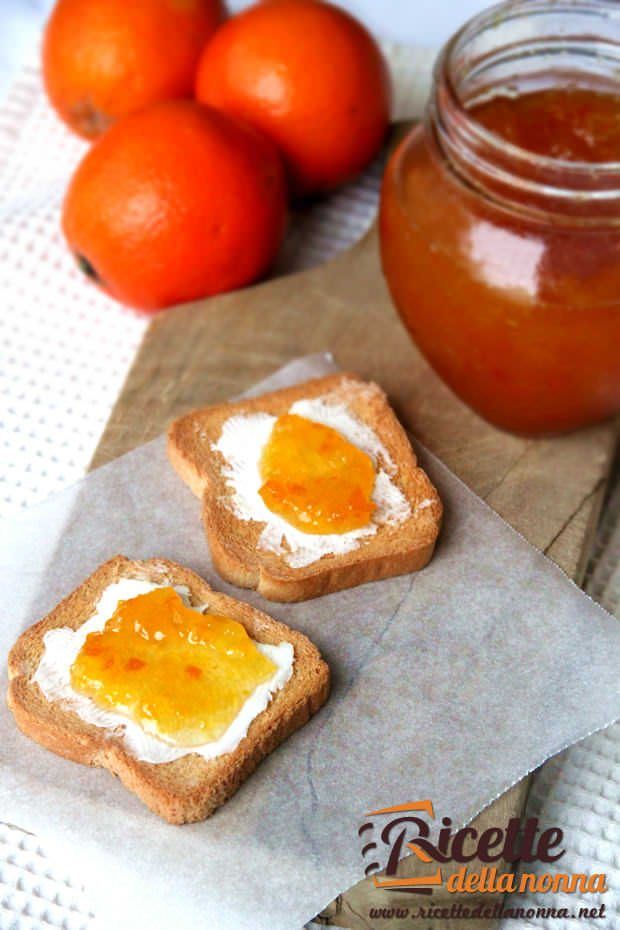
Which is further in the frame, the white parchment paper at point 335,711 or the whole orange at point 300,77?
the whole orange at point 300,77

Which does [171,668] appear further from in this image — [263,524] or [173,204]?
[173,204]

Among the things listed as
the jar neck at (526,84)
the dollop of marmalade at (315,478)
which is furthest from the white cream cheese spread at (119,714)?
the jar neck at (526,84)

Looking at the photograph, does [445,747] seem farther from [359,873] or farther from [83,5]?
[83,5]

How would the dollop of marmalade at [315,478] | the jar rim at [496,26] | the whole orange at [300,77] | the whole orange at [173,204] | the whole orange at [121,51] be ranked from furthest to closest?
the whole orange at [121,51] → the whole orange at [300,77] → the whole orange at [173,204] → the dollop of marmalade at [315,478] → the jar rim at [496,26]

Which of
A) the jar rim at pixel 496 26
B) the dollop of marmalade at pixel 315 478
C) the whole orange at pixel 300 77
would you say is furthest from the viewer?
the whole orange at pixel 300 77

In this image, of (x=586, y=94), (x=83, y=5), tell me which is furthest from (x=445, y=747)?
(x=83, y=5)

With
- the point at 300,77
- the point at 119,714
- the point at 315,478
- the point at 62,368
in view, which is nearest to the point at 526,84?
the point at 300,77

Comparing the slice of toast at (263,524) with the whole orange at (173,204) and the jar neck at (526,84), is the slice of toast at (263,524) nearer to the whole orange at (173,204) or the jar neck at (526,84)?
the whole orange at (173,204)
